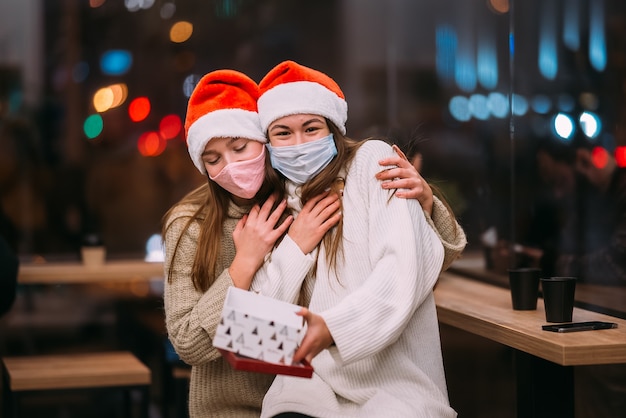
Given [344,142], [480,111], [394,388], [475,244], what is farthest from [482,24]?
[394,388]

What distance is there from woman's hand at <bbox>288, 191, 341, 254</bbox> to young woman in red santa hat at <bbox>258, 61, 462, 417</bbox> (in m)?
0.02

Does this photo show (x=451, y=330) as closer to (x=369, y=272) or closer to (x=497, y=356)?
(x=497, y=356)

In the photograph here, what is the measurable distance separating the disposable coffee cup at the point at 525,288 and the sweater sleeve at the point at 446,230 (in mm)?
297

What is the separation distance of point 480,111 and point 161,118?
225 cm

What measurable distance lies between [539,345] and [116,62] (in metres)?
4.05

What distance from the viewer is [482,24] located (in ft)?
13.5

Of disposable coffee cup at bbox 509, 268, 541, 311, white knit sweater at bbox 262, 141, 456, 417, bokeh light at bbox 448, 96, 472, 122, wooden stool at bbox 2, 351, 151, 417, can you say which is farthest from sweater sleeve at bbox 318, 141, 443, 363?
bokeh light at bbox 448, 96, 472, 122

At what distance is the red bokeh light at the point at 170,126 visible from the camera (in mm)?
5652

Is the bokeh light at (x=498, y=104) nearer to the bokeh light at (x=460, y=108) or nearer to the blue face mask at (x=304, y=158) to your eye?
the bokeh light at (x=460, y=108)

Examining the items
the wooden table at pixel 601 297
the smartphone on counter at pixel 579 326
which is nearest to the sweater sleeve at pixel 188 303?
the smartphone on counter at pixel 579 326

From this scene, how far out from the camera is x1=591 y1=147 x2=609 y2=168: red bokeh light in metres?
2.79

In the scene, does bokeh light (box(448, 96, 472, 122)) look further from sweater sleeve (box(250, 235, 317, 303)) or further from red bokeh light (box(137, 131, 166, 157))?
sweater sleeve (box(250, 235, 317, 303))

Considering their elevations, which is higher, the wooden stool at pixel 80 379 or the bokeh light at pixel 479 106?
the bokeh light at pixel 479 106

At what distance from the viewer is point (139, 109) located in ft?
18.5
